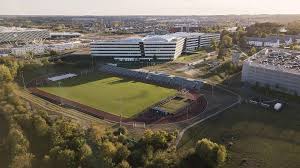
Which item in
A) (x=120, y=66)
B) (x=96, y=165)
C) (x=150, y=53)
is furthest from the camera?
(x=150, y=53)

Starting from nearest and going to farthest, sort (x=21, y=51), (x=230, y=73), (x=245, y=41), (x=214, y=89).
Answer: (x=214, y=89)
(x=230, y=73)
(x=21, y=51)
(x=245, y=41)

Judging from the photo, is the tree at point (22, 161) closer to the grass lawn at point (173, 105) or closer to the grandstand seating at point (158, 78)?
the grass lawn at point (173, 105)

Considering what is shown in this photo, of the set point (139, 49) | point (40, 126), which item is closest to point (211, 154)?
point (40, 126)

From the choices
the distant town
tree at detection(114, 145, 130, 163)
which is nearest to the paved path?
the distant town

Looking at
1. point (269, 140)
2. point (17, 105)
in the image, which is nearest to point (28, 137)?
point (17, 105)

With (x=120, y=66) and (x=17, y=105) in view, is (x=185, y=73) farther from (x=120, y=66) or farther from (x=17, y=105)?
(x=17, y=105)

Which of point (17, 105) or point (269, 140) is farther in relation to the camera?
point (17, 105)

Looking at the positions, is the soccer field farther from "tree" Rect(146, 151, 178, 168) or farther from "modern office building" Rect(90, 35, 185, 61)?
"modern office building" Rect(90, 35, 185, 61)

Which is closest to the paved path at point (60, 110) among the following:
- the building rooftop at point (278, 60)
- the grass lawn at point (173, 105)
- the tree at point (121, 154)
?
the grass lawn at point (173, 105)
